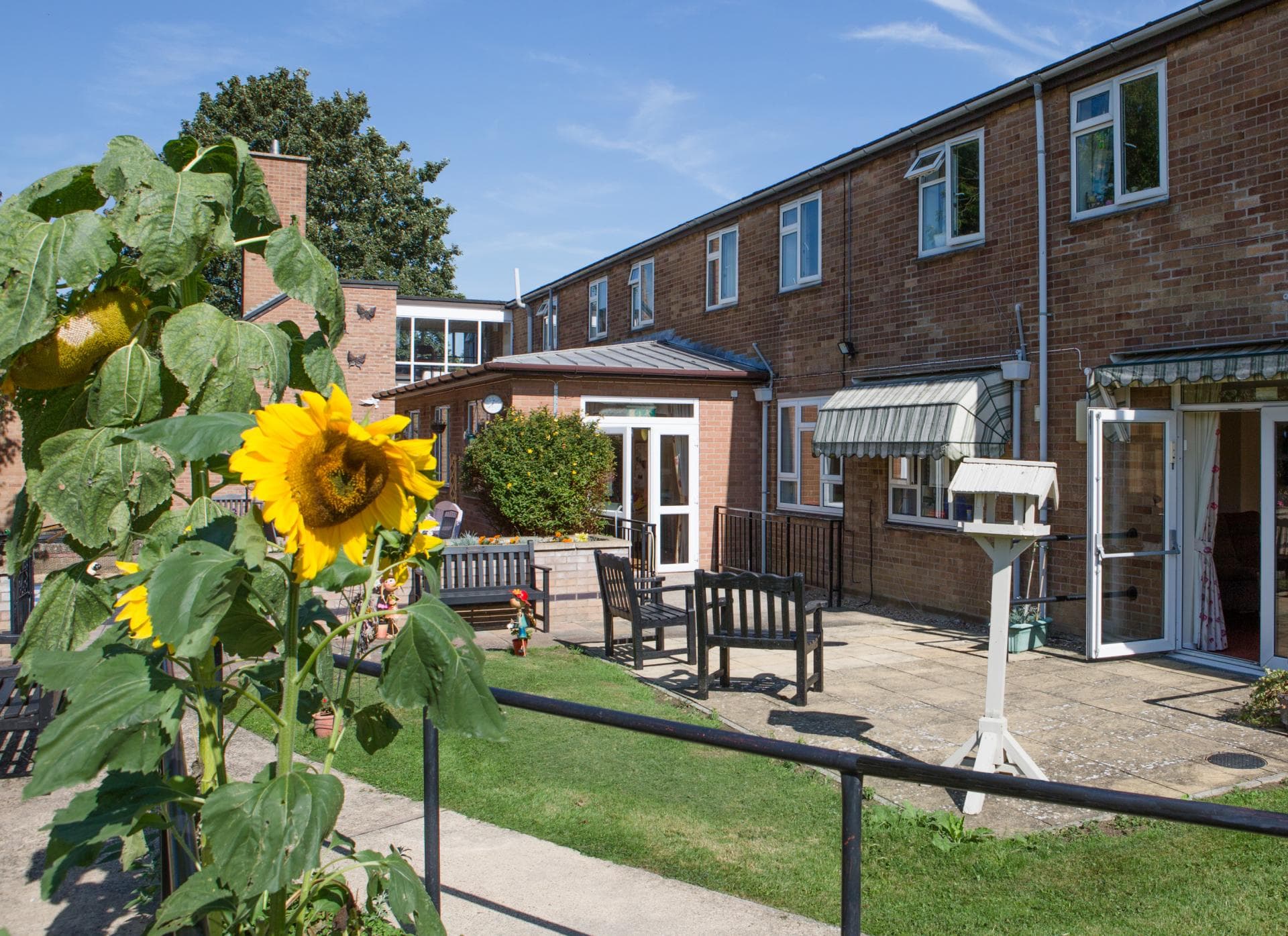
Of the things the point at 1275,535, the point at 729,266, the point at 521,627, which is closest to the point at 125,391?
the point at 521,627

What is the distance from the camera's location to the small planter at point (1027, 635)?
966 centimetres

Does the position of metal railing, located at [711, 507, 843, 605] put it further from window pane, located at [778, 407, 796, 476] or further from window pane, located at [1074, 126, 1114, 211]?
window pane, located at [1074, 126, 1114, 211]

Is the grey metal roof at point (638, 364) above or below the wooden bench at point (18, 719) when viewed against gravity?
above

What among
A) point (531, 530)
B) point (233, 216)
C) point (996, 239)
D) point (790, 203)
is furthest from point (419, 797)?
point (790, 203)

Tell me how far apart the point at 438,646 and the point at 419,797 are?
376cm

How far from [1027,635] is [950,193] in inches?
206

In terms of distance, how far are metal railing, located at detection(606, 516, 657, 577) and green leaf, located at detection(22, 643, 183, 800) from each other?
11.9m

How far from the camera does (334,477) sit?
1.75m

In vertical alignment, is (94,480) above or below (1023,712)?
above

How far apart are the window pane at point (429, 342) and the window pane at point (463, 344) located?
58cm

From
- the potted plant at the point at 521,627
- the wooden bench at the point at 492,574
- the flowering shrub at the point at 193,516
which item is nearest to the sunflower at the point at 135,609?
the flowering shrub at the point at 193,516

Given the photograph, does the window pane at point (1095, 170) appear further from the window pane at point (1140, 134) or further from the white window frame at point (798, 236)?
the white window frame at point (798, 236)

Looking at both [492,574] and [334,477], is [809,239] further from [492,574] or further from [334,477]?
[334,477]

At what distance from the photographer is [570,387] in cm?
1497
